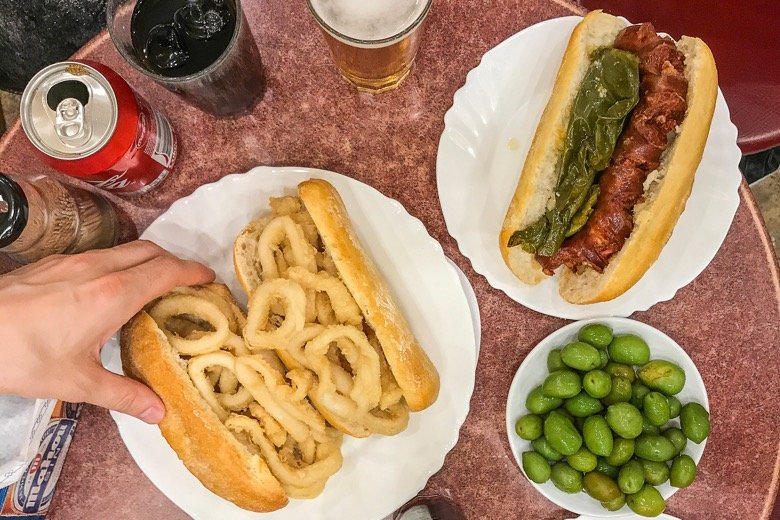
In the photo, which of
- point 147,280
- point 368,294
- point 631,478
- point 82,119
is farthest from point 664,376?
point 82,119

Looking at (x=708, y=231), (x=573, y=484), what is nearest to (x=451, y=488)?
(x=573, y=484)

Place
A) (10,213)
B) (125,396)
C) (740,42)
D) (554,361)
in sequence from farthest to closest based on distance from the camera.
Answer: (740,42), (554,361), (125,396), (10,213)

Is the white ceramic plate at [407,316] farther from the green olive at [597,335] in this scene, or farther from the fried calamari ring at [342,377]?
the green olive at [597,335]

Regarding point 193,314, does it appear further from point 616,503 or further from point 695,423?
point 695,423

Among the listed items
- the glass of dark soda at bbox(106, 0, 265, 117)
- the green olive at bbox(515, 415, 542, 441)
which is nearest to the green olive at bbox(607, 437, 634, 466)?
the green olive at bbox(515, 415, 542, 441)

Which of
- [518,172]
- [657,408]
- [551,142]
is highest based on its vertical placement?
[551,142]

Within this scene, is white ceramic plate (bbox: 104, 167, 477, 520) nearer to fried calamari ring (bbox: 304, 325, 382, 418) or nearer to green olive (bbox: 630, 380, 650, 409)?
fried calamari ring (bbox: 304, 325, 382, 418)
